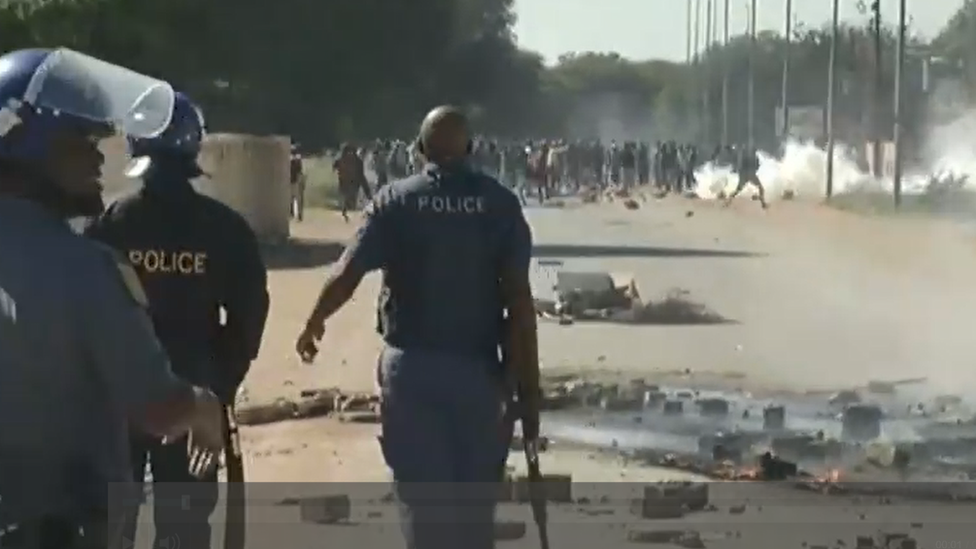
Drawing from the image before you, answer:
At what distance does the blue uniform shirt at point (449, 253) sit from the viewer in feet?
18.6

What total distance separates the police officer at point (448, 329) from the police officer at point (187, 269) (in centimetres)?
41

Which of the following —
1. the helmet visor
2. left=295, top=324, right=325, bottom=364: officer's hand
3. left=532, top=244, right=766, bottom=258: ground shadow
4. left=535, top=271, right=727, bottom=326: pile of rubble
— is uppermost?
the helmet visor

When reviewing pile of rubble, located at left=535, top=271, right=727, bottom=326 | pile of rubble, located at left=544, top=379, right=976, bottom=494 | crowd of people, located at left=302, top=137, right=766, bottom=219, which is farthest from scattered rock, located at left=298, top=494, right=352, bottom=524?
crowd of people, located at left=302, top=137, right=766, bottom=219

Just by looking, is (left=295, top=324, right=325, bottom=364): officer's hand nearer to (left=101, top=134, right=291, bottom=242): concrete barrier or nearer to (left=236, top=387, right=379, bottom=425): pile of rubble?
(left=236, top=387, right=379, bottom=425): pile of rubble

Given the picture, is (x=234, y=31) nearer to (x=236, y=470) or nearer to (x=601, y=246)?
(x=601, y=246)

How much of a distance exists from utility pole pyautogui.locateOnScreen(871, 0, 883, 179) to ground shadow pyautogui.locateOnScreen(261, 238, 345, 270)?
28.7 meters

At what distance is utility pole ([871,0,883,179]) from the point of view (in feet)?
179

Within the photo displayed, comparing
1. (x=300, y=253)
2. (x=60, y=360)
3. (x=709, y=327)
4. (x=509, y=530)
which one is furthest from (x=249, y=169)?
(x=60, y=360)

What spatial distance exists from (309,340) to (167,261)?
829 millimetres

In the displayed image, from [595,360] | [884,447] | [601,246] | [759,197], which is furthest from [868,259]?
[759,197]

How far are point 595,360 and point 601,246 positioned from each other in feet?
50.5

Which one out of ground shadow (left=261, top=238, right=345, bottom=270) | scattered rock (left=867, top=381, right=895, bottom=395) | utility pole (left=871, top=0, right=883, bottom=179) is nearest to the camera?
scattered rock (left=867, top=381, right=895, bottom=395)

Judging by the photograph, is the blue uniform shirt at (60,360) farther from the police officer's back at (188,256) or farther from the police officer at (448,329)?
the police officer at (448,329)

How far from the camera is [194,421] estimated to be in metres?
3.40
